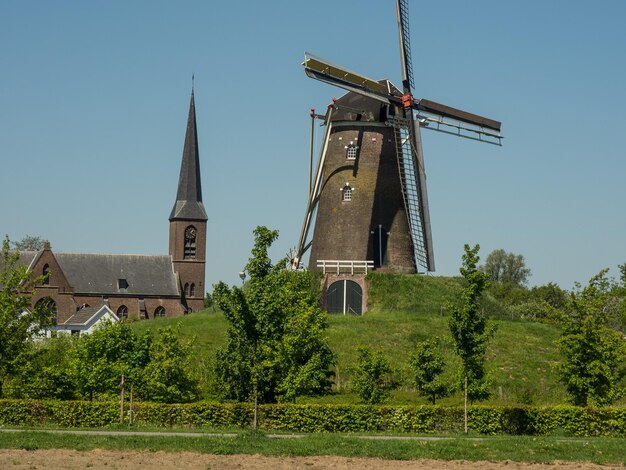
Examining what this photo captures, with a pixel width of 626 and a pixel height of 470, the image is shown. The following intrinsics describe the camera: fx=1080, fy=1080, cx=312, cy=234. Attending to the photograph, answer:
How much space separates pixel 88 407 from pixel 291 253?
88.7 ft

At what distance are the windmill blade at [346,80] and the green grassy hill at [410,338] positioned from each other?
384 inches

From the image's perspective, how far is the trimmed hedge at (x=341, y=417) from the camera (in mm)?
34906

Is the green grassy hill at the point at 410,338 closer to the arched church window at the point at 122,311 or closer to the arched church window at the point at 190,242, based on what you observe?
the arched church window at the point at 122,311

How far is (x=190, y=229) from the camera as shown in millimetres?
91438

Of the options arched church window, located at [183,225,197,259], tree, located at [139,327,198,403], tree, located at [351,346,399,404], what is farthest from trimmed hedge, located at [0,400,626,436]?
arched church window, located at [183,225,197,259]

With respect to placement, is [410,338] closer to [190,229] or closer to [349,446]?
[349,446]

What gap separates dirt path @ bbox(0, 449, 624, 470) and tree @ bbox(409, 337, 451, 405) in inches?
611

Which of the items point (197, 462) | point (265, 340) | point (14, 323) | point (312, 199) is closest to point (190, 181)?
point (312, 199)

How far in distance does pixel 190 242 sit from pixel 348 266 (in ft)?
116

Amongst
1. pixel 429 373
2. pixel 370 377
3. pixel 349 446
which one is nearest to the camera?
pixel 349 446

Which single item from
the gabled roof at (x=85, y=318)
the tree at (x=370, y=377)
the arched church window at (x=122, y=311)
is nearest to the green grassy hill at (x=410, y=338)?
the tree at (x=370, y=377)

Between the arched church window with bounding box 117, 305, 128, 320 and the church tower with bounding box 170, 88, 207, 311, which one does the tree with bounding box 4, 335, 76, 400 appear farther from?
the church tower with bounding box 170, 88, 207, 311

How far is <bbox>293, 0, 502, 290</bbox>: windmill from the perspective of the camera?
57.9 metres

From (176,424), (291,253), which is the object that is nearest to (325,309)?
(291,253)
